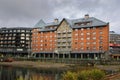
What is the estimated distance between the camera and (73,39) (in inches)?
5335

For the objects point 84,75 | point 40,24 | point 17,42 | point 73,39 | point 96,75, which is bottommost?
point 96,75

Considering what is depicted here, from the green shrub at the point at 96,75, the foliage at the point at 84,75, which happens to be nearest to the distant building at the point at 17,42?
the green shrub at the point at 96,75

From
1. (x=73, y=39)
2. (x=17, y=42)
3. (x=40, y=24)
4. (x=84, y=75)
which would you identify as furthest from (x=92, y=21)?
(x=84, y=75)

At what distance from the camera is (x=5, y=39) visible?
199875 mm

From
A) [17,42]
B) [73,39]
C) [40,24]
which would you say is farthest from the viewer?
[17,42]

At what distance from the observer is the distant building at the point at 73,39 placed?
124312mm

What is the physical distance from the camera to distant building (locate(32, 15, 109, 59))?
124312 mm

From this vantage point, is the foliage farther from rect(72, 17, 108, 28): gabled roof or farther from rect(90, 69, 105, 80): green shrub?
rect(72, 17, 108, 28): gabled roof

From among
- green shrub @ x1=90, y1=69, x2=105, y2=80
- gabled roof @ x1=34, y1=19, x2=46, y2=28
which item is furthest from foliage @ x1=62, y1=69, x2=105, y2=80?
gabled roof @ x1=34, y1=19, x2=46, y2=28

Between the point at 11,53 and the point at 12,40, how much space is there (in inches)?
503

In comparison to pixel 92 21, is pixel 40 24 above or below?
above

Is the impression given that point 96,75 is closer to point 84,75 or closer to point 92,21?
point 84,75

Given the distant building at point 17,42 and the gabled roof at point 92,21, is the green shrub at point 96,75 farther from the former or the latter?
the distant building at point 17,42

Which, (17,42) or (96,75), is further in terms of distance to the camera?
(17,42)
